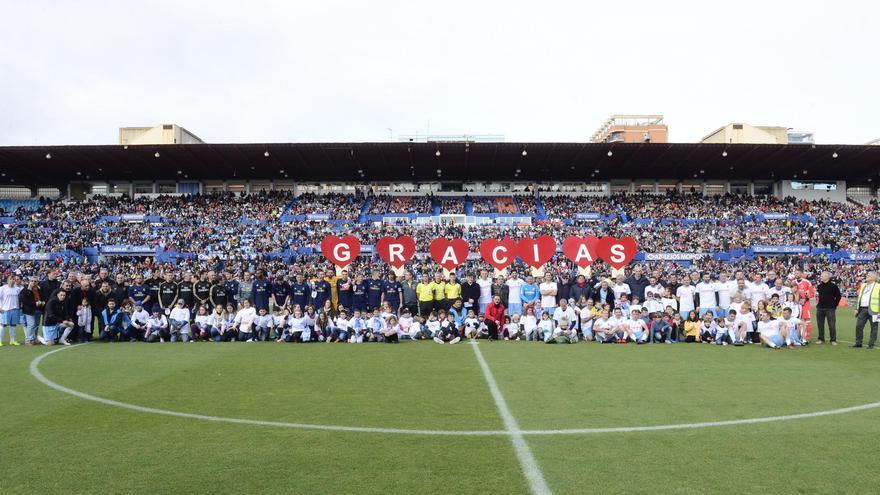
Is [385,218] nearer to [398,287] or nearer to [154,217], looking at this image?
[154,217]

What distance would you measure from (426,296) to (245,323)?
14.3 ft

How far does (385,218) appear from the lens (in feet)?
154

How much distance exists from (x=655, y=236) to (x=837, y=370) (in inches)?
1371

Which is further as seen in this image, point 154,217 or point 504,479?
point 154,217

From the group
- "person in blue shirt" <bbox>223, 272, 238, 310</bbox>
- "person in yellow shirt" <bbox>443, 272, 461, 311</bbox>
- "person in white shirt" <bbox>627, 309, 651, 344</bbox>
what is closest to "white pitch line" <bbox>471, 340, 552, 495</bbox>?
"person in white shirt" <bbox>627, 309, 651, 344</bbox>

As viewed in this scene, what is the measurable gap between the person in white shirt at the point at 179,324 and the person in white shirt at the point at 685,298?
11.7 meters

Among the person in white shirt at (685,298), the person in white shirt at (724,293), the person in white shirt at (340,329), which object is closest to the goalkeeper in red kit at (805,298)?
the person in white shirt at (724,293)

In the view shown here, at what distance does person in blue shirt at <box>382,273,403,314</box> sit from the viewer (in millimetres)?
15484

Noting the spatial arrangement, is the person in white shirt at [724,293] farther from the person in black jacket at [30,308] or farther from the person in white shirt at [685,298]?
the person in black jacket at [30,308]

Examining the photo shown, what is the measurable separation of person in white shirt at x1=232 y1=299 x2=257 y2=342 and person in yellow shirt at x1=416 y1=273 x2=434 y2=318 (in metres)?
4.01

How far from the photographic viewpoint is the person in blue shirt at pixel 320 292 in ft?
50.4

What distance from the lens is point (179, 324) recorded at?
1432 centimetres

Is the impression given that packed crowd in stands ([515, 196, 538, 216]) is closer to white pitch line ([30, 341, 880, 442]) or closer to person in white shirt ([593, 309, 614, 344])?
person in white shirt ([593, 309, 614, 344])

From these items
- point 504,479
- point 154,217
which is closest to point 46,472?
point 504,479
